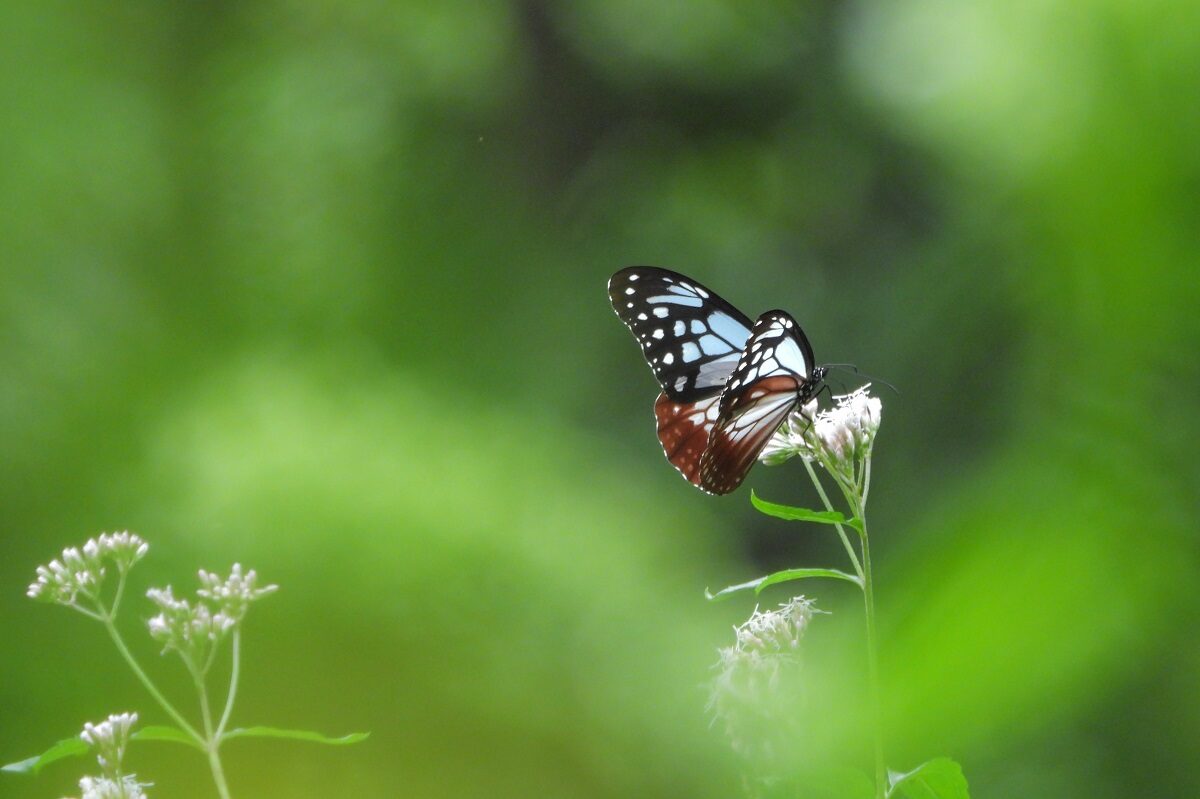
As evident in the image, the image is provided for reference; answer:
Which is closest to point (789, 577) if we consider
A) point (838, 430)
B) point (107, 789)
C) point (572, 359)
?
point (838, 430)

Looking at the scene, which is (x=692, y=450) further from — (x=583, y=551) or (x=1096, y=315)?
(x=583, y=551)

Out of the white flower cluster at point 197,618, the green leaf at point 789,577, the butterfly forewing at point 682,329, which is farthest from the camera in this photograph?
the butterfly forewing at point 682,329

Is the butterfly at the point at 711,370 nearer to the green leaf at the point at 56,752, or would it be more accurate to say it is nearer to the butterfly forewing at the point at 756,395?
the butterfly forewing at the point at 756,395

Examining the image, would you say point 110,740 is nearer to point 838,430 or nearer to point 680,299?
point 838,430

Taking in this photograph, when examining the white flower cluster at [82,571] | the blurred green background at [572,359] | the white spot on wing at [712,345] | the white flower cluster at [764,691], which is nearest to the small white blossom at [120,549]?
the white flower cluster at [82,571]

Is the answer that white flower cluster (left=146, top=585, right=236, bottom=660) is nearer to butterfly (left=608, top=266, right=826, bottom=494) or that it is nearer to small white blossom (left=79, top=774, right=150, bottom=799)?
small white blossom (left=79, top=774, right=150, bottom=799)

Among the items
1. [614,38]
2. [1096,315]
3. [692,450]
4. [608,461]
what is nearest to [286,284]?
[608,461]

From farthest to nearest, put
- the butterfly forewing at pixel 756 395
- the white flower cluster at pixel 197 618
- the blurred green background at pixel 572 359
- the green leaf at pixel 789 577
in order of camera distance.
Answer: the blurred green background at pixel 572 359 < the butterfly forewing at pixel 756 395 < the white flower cluster at pixel 197 618 < the green leaf at pixel 789 577
